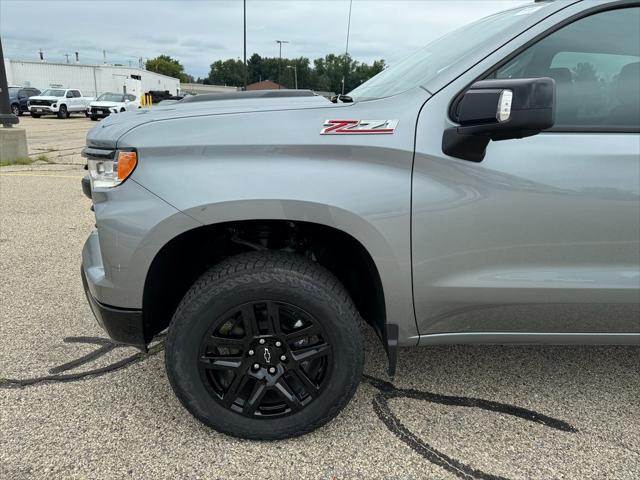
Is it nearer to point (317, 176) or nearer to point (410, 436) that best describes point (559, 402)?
point (410, 436)

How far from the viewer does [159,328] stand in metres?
2.35

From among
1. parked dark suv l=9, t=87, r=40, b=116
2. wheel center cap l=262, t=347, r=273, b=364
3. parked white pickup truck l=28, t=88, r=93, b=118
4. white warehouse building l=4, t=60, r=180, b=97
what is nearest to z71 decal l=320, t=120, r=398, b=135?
wheel center cap l=262, t=347, r=273, b=364

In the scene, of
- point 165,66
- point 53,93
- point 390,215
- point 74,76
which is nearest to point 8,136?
point 390,215

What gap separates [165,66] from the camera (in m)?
105

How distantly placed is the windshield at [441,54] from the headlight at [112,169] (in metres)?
1.07

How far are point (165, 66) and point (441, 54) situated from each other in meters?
113

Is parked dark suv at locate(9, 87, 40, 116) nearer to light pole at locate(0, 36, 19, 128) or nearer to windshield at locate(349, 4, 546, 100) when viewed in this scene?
light pole at locate(0, 36, 19, 128)

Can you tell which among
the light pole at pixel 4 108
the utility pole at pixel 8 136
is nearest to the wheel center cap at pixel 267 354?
the utility pole at pixel 8 136

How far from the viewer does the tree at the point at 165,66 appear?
105 metres

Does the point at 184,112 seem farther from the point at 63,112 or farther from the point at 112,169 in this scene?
the point at 63,112

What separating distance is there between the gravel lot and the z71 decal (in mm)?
1304

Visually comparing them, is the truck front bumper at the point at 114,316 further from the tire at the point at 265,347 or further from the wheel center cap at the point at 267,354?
the wheel center cap at the point at 267,354

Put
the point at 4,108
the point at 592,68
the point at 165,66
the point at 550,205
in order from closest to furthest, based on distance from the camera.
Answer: the point at 550,205, the point at 592,68, the point at 4,108, the point at 165,66

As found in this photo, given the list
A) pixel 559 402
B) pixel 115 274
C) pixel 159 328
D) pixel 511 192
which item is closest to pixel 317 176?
pixel 511 192
